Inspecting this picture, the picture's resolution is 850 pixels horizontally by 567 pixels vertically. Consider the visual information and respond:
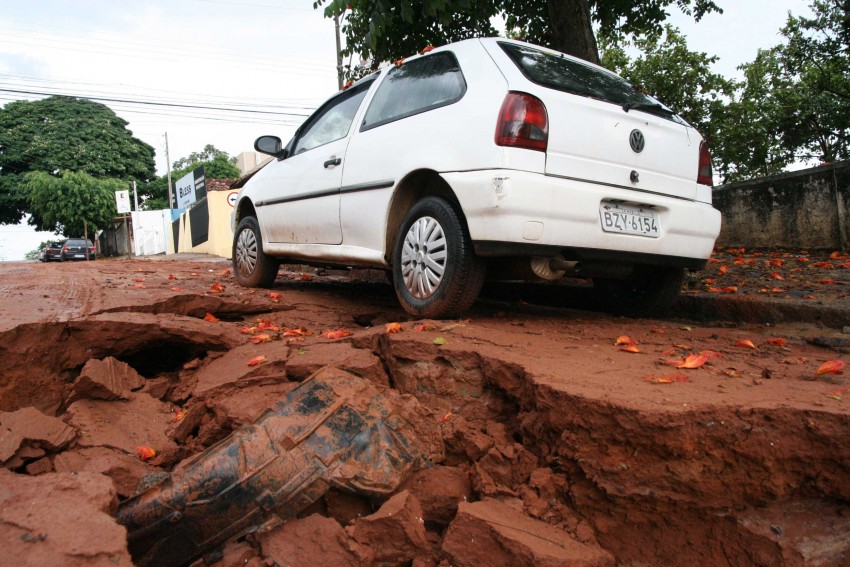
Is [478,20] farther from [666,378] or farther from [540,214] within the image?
[666,378]

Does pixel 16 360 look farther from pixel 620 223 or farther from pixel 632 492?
pixel 620 223

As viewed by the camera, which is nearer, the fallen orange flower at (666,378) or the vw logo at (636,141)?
the fallen orange flower at (666,378)

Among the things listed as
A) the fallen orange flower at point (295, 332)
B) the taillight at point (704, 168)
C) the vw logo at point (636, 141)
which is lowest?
the fallen orange flower at point (295, 332)

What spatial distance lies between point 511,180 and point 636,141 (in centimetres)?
83

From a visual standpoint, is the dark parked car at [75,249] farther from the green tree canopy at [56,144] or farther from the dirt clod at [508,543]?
the dirt clod at [508,543]

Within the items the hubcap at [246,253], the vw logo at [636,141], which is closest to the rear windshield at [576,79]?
the vw logo at [636,141]

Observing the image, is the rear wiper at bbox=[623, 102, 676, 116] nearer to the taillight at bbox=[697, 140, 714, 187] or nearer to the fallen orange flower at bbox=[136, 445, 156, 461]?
the taillight at bbox=[697, 140, 714, 187]

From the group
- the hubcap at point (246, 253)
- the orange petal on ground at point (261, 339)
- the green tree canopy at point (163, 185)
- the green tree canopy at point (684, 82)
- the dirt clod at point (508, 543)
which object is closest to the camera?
the dirt clod at point (508, 543)

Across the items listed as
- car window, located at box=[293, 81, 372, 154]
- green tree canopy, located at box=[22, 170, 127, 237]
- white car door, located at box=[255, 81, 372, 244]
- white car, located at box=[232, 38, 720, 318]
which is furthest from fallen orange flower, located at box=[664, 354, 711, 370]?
green tree canopy, located at box=[22, 170, 127, 237]

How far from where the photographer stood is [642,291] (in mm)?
3883

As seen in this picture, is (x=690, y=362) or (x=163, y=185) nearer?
(x=690, y=362)

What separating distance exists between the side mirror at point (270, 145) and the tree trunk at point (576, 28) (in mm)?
3014

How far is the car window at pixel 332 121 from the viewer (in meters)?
4.11

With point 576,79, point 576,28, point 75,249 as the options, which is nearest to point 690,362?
point 576,79
